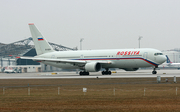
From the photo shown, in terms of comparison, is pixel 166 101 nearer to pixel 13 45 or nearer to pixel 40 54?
pixel 40 54

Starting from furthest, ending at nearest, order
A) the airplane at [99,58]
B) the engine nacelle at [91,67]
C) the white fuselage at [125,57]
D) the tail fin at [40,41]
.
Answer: the tail fin at [40,41], the engine nacelle at [91,67], the airplane at [99,58], the white fuselage at [125,57]

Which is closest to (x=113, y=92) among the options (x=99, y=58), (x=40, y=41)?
(x=99, y=58)

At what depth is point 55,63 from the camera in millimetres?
72062

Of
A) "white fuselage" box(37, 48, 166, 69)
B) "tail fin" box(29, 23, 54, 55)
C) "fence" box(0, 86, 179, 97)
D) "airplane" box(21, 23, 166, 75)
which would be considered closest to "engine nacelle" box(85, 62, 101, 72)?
"airplane" box(21, 23, 166, 75)

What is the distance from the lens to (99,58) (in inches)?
2598

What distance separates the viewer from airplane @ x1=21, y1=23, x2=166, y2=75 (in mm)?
62031

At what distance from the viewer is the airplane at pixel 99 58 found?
62031 mm

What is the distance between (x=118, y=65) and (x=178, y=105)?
43.9 metres

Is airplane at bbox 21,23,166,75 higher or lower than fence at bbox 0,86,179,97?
higher

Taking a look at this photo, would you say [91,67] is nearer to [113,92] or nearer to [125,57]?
[125,57]

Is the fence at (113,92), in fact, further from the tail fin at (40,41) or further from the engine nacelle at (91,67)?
the tail fin at (40,41)

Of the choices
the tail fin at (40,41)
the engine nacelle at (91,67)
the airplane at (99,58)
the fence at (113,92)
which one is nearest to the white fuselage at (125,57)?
the airplane at (99,58)

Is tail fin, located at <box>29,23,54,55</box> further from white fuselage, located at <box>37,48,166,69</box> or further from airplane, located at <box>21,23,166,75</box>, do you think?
white fuselage, located at <box>37,48,166,69</box>

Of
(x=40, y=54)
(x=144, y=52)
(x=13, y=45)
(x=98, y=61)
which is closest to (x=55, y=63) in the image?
(x=40, y=54)
